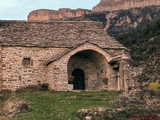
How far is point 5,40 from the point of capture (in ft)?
97.0

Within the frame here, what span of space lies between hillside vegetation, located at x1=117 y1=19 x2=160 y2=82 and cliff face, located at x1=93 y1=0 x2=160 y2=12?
49.6 metres

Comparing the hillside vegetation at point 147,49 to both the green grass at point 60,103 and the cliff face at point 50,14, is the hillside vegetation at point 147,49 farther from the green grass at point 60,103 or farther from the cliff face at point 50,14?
the cliff face at point 50,14

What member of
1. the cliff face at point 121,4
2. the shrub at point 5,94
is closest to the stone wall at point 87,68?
the shrub at point 5,94

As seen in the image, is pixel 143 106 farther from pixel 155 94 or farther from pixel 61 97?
pixel 61 97

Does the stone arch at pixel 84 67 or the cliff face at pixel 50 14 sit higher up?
the cliff face at pixel 50 14

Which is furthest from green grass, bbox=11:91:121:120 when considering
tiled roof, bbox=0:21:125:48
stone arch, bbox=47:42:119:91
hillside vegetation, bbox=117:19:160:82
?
hillside vegetation, bbox=117:19:160:82

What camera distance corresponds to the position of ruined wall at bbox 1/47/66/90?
28922mm

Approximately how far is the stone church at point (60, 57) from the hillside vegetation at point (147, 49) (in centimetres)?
1303

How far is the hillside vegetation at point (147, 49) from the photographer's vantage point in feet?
149

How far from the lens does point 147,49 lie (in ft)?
168

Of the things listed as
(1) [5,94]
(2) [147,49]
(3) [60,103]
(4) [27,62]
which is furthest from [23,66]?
(2) [147,49]

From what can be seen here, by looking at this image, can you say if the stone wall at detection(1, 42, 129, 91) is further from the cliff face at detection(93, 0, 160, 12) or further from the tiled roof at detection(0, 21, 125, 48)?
the cliff face at detection(93, 0, 160, 12)

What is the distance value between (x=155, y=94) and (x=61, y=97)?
5619 mm

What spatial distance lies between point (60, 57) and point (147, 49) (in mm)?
24271
